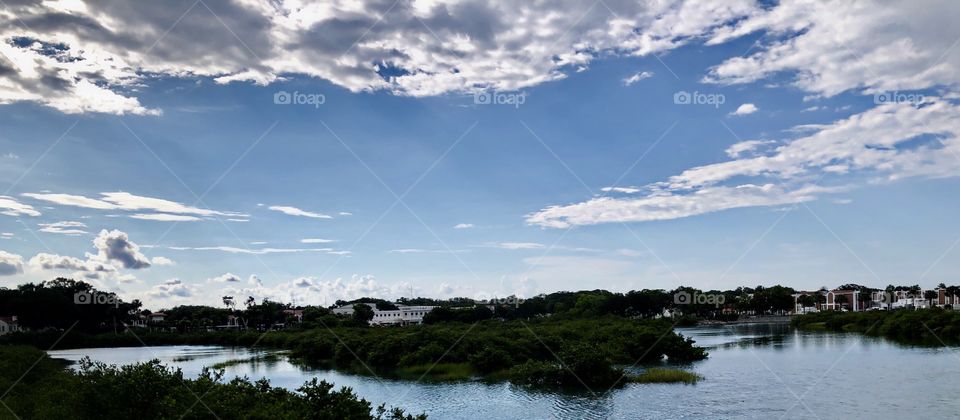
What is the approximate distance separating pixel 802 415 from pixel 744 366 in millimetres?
22179

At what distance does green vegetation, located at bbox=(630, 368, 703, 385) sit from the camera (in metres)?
46.6

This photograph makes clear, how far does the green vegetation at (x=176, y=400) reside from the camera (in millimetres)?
20312

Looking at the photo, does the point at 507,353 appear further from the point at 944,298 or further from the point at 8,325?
the point at 944,298

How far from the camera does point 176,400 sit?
21531 millimetres

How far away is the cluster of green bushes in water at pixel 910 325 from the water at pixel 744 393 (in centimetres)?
2041

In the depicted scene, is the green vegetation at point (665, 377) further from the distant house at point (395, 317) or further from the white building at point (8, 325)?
the distant house at point (395, 317)

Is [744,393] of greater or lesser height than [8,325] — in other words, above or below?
above

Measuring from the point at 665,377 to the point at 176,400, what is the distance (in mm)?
34478

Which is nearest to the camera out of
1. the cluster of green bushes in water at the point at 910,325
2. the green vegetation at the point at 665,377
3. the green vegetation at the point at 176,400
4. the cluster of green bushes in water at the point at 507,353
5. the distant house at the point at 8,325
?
the green vegetation at the point at 176,400

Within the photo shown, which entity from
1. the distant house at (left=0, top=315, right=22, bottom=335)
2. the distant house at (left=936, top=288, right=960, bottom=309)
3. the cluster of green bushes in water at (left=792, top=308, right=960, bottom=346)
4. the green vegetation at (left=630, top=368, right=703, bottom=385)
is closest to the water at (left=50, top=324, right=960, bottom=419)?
the green vegetation at (left=630, top=368, right=703, bottom=385)

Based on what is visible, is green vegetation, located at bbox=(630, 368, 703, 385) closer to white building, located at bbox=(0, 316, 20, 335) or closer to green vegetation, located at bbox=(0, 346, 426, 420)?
green vegetation, located at bbox=(0, 346, 426, 420)

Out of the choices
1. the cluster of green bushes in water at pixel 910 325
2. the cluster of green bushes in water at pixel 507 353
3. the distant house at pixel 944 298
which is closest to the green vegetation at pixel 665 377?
the cluster of green bushes in water at pixel 507 353

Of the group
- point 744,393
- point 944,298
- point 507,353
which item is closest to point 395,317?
point 507,353

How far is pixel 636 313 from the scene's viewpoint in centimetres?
16250
